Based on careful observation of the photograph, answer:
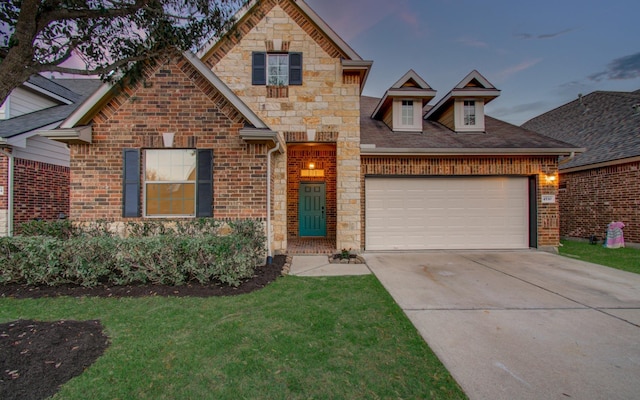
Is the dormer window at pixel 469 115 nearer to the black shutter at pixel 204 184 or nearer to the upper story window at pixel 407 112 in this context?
the upper story window at pixel 407 112

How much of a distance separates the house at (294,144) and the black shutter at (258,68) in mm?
35

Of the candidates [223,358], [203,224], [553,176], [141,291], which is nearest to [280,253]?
[203,224]

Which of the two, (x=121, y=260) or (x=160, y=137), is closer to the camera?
(x=121, y=260)

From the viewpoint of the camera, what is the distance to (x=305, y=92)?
8.36 meters

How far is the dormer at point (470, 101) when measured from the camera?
Answer: 9883 mm

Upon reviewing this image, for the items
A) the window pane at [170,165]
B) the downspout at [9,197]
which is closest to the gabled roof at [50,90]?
the downspout at [9,197]

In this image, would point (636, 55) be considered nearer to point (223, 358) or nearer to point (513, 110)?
point (513, 110)

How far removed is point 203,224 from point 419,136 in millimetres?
7555

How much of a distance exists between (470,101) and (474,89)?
0.49 meters

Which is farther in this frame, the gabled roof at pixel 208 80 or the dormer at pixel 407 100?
the dormer at pixel 407 100

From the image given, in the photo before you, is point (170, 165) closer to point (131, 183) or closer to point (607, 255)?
point (131, 183)

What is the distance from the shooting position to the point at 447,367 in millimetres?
2717

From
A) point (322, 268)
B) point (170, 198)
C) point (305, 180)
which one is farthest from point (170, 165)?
point (305, 180)

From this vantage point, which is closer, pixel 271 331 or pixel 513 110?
pixel 271 331
